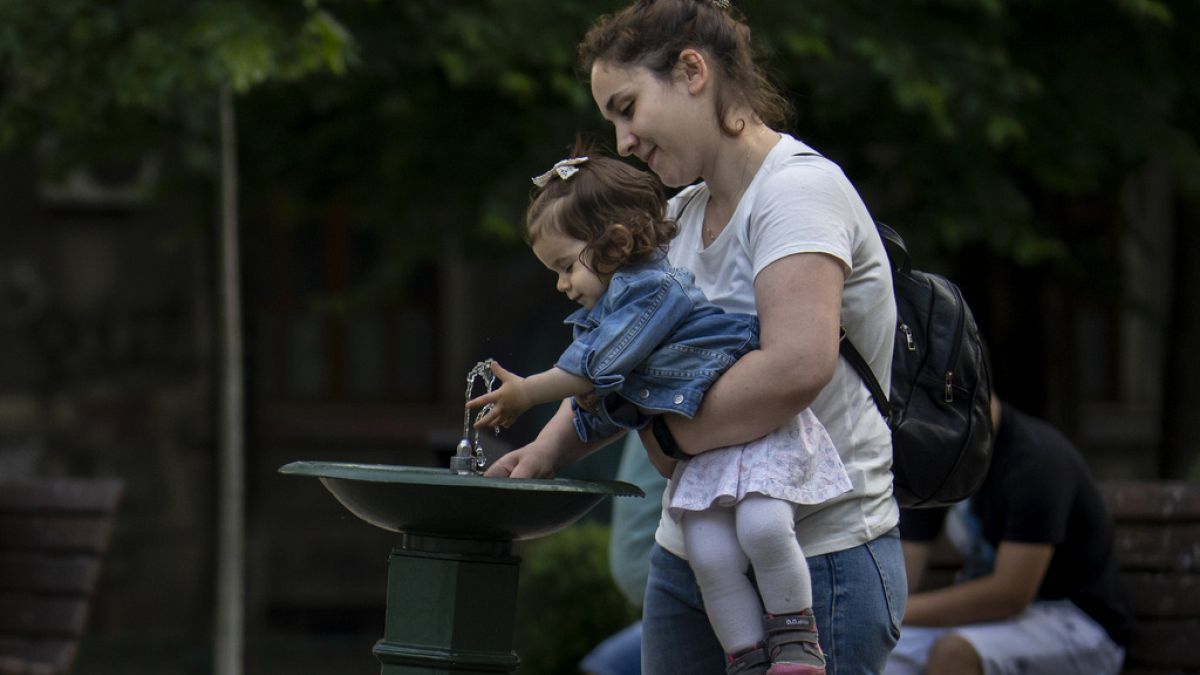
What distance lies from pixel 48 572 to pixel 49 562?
0.03 meters

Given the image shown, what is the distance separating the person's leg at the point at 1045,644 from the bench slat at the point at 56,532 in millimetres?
2701

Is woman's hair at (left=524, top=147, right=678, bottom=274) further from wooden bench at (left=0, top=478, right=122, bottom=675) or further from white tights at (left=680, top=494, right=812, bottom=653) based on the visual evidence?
wooden bench at (left=0, top=478, right=122, bottom=675)

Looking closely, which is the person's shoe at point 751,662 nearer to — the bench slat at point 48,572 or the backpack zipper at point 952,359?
the backpack zipper at point 952,359

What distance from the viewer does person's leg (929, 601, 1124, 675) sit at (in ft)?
14.4

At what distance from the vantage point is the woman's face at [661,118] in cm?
265

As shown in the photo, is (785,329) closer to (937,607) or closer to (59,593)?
(937,607)

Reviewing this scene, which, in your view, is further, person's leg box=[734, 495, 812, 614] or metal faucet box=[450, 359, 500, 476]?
metal faucet box=[450, 359, 500, 476]

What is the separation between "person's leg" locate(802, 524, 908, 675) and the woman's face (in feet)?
1.96

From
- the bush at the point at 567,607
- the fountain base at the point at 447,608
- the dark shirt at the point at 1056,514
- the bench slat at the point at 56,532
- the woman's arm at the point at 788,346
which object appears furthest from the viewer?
the bush at the point at 567,607

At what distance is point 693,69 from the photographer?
2.65m

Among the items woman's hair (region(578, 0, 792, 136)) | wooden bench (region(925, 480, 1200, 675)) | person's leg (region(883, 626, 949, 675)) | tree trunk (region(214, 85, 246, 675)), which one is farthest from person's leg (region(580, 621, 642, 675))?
woman's hair (region(578, 0, 792, 136))

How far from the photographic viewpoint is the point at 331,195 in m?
8.30

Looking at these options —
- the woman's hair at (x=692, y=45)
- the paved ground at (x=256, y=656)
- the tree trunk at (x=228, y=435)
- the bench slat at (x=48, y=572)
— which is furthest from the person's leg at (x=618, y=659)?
the paved ground at (x=256, y=656)

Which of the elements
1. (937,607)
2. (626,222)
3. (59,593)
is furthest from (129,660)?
(626,222)
